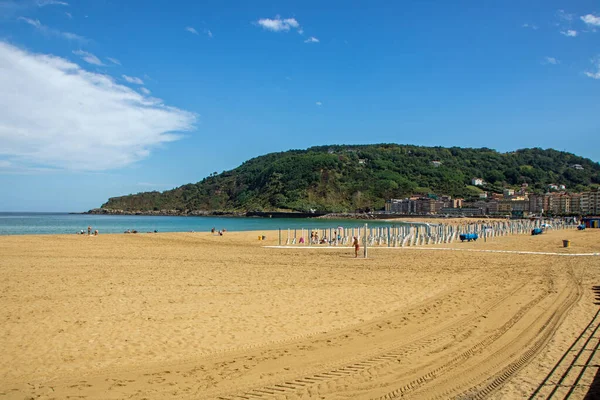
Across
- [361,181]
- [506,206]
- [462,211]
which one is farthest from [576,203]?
[361,181]

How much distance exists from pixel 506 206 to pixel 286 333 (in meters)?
144

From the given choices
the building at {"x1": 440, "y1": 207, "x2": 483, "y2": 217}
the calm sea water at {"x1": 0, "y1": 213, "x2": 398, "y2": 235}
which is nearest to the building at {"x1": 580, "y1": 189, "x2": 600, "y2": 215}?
the building at {"x1": 440, "y1": 207, "x2": 483, "y2": 217}

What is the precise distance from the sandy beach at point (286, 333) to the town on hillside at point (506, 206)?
121105mm

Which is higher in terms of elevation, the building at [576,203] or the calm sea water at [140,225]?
the building at [576,203]

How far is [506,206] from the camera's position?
136 m

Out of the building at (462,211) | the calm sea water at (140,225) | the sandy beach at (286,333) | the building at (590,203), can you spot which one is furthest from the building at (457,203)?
the sandy beach at (286,333)

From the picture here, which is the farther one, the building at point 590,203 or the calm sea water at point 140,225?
the building at point 590,203

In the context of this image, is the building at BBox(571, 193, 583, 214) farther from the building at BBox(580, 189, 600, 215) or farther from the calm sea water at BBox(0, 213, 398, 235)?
the calm sea water at BBox(0, 213, 398, 235)

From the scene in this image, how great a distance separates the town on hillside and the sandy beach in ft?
397

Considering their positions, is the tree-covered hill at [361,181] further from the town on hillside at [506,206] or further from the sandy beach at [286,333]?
the sandy beach at [286,333]

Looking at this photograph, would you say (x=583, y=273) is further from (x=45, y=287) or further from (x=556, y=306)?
(x=45, y=287)

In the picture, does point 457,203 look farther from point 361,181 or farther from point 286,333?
point 286,333

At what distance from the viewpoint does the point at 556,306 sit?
30.5 ft

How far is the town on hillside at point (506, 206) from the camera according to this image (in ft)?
412
